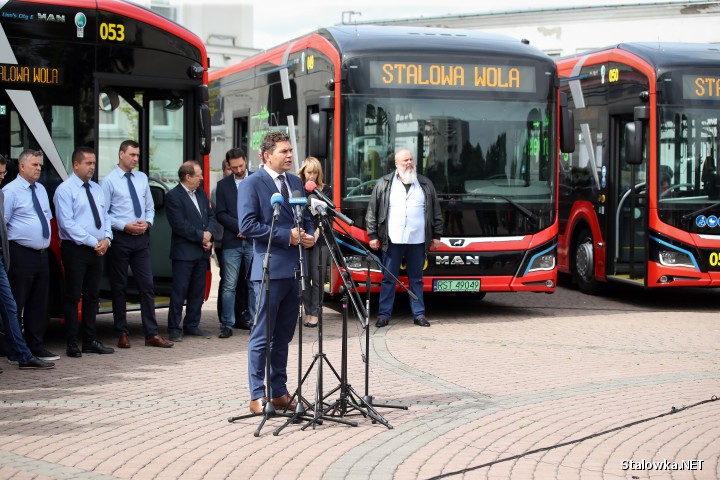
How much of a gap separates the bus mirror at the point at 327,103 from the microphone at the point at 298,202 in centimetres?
601

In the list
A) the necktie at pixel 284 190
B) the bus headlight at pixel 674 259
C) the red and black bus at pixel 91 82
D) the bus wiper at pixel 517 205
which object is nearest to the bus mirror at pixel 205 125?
the red and black bus at pixel 91 82

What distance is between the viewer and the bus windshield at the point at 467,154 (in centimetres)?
1358

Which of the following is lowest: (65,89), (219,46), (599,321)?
(599,321)

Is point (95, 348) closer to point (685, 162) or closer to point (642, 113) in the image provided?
point (642, 113)

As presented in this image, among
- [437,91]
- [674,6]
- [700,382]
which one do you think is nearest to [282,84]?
[437,91]

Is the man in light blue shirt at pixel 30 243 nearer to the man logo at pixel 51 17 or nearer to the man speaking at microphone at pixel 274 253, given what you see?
the man logo at pixel 51 17

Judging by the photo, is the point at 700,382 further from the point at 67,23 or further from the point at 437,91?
the point at 67,23

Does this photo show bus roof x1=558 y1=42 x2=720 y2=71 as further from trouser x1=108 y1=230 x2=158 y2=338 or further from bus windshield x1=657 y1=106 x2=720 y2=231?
trouser x1=108 y1=230 x2=158 y2=338

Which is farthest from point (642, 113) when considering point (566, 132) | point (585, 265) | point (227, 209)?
point (227, 209)

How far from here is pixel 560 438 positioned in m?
7.24

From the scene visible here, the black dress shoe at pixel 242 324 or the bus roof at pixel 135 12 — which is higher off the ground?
the bus roof at pixel 135 12

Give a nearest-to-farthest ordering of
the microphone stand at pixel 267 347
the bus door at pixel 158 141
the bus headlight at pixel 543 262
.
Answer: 1. the microphone stand at pixel 267 347
2. the bus door at pixel 158 141
3. the bus headlight at pixel 543 262

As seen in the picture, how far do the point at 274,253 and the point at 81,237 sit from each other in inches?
135

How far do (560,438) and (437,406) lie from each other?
128 cm
